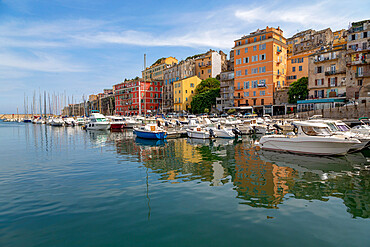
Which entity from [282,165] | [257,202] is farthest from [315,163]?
[257,202]

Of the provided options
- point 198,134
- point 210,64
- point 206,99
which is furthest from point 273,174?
point 210,64

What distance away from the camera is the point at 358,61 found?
4600 cm

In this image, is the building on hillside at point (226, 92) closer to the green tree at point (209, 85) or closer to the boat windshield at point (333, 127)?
the green tree at point (209, 85)

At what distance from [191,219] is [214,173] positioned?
256 inches

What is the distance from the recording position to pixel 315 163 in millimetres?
16562

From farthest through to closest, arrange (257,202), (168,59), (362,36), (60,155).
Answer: (168,59), (362,36), (60,155), (257,202)

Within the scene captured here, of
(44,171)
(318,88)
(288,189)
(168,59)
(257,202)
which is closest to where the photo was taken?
(257,202)

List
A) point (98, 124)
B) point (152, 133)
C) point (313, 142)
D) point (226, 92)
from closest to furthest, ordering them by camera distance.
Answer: point (313, 142) < point (152, 133) < point (98, 124) < point (226, 92)

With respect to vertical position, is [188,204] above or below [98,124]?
below

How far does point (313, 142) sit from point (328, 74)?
40770mm

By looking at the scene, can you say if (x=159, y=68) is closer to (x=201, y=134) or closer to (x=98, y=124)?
(x=98, y=124)

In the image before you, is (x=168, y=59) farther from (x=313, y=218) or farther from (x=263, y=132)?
(x=313, y=218)

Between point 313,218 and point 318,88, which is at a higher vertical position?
point 318,88

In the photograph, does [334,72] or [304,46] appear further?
[304,46]
